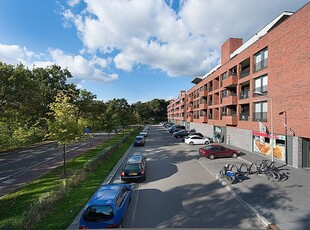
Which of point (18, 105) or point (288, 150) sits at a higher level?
point (18, 105)

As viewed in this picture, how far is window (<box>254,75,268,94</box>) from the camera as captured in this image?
66.9 feet

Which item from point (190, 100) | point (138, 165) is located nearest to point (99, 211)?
point (138, 165)

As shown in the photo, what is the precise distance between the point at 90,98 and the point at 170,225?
149ft

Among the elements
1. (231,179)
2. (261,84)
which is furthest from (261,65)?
(231,179)

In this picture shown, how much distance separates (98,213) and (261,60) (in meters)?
20.9

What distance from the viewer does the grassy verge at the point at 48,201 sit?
25.4 feet

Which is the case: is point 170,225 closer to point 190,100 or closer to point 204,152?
point 204,152

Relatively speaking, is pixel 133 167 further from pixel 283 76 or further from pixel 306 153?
pixel 283 76

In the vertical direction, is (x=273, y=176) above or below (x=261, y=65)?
below

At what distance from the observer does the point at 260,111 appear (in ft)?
69.6

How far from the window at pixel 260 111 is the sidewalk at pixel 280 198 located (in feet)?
22.1

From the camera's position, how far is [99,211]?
23.8 ft

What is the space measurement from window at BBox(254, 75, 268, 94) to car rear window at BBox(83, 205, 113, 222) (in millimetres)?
18934

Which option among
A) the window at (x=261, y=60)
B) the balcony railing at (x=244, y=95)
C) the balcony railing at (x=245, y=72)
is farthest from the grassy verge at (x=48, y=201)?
the balcony railing at (x=245, y=72)
